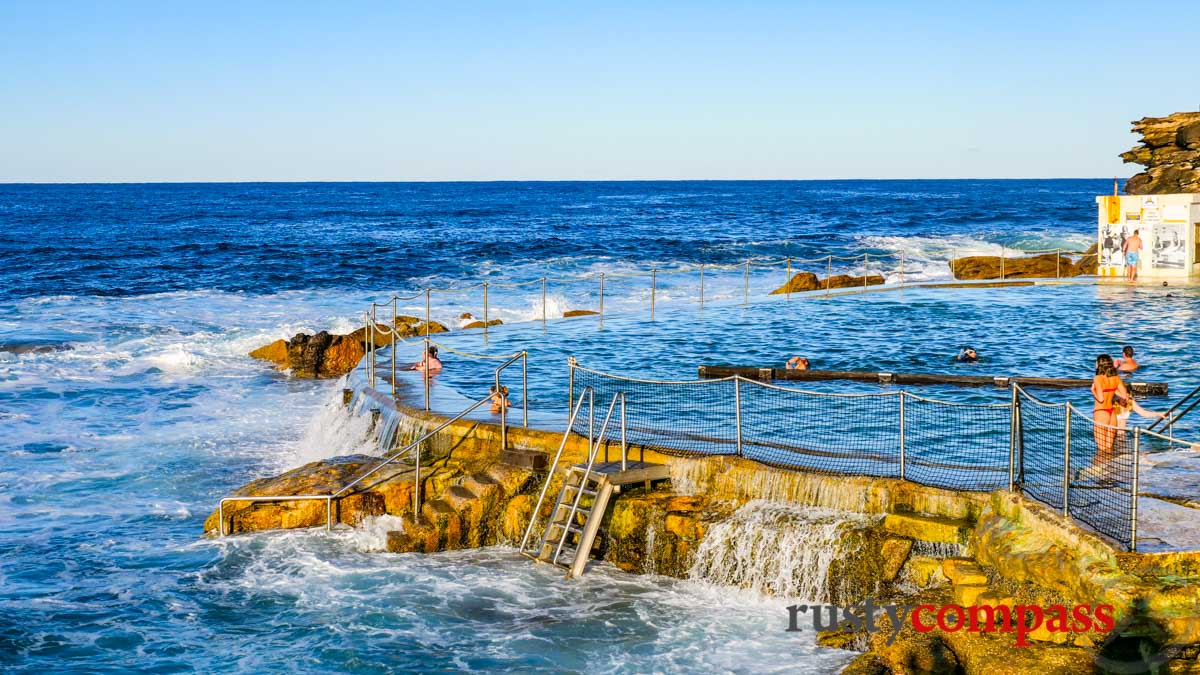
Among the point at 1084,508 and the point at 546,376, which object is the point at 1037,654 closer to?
the point at 1084,508

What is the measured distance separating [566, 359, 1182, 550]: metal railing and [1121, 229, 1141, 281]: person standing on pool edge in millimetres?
19342

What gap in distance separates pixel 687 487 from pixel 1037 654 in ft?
18.0

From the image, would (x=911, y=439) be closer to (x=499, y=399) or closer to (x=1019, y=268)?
(x=499, y=399)

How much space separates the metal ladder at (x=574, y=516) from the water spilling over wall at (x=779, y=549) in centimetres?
135

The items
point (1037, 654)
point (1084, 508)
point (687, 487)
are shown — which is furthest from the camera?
point (687, 487)

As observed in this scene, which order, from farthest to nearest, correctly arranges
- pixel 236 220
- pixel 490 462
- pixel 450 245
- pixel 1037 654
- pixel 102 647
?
→ pixel 236 220
pixel 450 245
pixel 490 462
pixel 102 647
pixel 1037 654

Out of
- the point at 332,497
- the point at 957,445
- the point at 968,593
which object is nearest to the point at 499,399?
the point at 332,497

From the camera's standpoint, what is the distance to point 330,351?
2992 cm

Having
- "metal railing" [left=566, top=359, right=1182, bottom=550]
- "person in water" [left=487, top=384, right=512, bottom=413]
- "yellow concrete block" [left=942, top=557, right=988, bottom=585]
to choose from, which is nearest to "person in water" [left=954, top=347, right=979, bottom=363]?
"metal railing" [left=566, top=359, right=1182, bottom=550]

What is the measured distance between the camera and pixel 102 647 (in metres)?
12.2

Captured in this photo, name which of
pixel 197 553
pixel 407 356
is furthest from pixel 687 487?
pixel 407 356

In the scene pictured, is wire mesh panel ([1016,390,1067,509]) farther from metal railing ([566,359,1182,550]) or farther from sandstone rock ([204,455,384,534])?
sandstone rock ([204,455,384,534])

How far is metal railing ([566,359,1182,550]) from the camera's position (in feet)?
38.0

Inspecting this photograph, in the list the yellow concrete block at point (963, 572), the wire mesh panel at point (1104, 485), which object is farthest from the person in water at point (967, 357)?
the yellow concrete block at point (963, 572)
